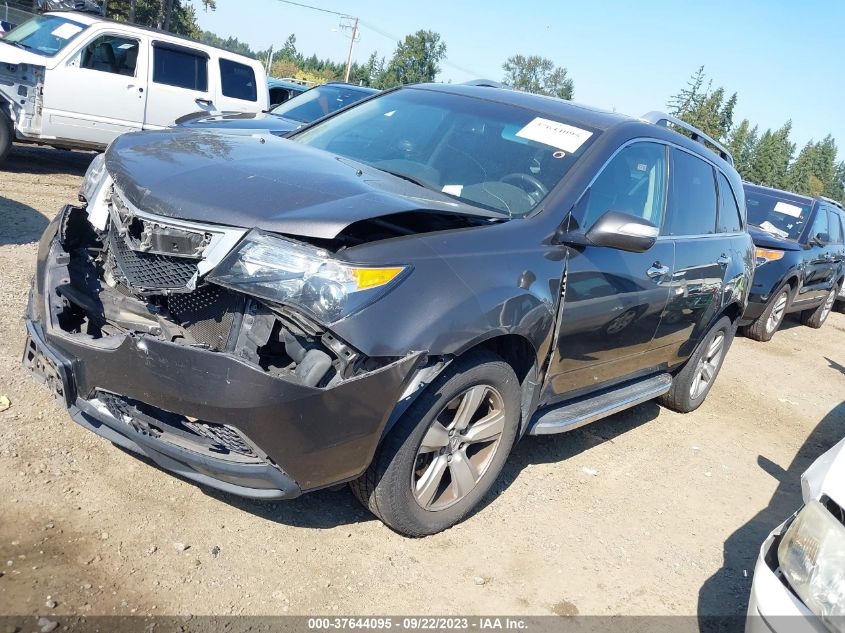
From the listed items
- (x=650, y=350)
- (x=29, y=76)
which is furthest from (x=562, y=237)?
(x=29, y=76)

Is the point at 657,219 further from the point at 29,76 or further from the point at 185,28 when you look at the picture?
the point at 185,28

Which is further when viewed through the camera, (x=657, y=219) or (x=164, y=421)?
(x=657, y=219)

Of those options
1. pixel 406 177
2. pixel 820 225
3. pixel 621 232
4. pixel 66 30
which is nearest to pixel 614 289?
pixel 621 232

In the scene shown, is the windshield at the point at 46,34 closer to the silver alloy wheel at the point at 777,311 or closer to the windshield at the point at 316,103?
the windshield at the point at 316,103

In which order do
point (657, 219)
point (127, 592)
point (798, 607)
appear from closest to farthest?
point (798, 607)
point (127, 592)
point (657, 219)

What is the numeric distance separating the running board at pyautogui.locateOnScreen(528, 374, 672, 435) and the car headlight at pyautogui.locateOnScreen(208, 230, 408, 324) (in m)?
1.48

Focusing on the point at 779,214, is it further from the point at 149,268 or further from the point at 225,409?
the point at 225,409

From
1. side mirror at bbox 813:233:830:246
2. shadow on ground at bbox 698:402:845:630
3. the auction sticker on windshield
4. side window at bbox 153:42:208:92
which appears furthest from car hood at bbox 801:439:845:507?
side window at bbox 153:42:208:92

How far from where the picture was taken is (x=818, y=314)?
11.8 metres

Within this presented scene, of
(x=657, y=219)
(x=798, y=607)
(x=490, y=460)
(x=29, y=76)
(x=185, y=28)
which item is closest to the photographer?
(x=798, y=607)

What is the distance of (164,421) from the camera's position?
2.80 meters

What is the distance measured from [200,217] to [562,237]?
166 centimetres

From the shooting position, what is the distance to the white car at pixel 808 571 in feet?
7.53

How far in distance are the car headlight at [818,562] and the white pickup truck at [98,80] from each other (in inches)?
356
